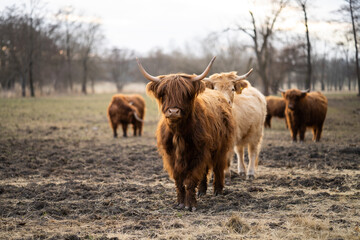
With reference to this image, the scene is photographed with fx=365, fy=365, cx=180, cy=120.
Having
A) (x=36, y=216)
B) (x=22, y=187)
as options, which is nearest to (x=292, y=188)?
(x=36, y=216)

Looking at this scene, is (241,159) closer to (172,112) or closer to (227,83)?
(227,83)

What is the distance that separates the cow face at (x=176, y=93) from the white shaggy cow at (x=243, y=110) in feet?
4.84

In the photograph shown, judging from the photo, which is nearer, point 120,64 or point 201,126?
point 201,126

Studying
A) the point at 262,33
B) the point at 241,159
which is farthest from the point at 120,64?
the point at 241,159

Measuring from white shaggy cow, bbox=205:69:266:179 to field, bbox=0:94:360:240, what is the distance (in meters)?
0.47

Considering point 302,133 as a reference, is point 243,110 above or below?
above

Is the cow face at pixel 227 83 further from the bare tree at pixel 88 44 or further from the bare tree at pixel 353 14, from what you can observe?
the bare tree at pixel 88 44

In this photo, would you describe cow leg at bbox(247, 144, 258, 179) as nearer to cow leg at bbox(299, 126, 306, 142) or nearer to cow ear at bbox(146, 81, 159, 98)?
cow ear at bbox(146, 81, 159, 98)

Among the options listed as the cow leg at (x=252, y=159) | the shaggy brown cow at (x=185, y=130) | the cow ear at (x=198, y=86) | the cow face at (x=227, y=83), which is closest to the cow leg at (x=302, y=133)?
the cow leg at (x=252, y=159)

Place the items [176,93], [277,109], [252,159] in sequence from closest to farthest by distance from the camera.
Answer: [176,93], [252,159], [277,109]

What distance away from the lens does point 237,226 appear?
3.56 m

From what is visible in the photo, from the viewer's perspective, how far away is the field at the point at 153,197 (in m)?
3.52

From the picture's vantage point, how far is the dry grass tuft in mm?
3476

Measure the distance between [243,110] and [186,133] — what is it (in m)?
2.35
